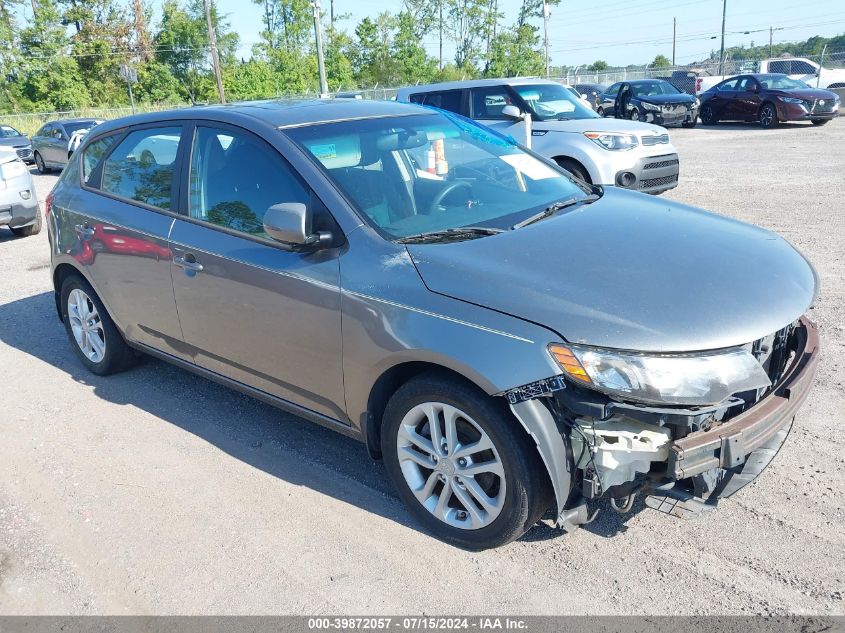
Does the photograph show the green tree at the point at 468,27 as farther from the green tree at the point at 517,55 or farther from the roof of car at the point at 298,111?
the roof of car at the point at 298,111

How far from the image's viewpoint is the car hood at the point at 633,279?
2727mm

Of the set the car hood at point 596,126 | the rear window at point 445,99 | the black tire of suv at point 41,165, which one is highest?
the rear window at point 445,99

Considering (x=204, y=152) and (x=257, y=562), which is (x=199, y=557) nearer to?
(x=257, y=562)

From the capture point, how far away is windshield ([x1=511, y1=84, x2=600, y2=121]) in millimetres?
10609

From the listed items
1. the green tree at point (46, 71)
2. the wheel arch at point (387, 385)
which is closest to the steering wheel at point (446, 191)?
the wheel arch at point (387, 385)

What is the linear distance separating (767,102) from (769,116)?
39cm

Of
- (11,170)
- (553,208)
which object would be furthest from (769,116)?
(553,208)

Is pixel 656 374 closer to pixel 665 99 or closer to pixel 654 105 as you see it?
pixel 654 105

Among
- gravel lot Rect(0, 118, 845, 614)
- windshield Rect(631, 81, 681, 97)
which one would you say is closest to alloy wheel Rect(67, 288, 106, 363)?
gravel lot Rect(0, 118, 845, 614)

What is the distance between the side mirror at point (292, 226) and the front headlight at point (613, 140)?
7.12 m

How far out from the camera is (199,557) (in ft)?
10.7

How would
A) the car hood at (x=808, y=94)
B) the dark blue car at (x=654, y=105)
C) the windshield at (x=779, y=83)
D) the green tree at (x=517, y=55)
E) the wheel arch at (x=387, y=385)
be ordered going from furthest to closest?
the green tree at (x=517, y=55) → the dark blue car at (x=654, y=105) → the windshield at (x=779, y=83) → the car hood at (x=808, y=94) → the wheel arch at (x=387, y=385)

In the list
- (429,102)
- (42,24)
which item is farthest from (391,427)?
(42,24)

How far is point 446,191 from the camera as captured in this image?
12.4ft
